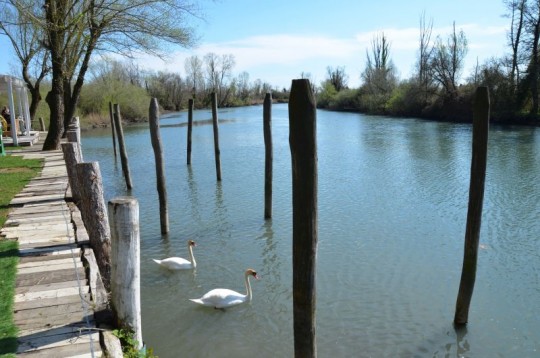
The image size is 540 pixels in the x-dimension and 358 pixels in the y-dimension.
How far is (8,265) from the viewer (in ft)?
18.1

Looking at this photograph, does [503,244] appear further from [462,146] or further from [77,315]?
[462,146]

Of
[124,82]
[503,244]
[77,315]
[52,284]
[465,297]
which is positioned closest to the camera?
[77,315]

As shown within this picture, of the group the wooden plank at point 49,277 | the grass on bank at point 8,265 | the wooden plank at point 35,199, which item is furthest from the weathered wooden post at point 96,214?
the wooden plank at point 35,199

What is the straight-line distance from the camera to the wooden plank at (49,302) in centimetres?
448

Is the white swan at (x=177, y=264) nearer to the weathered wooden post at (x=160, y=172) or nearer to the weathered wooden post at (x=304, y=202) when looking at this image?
the weathered wooden post at (x=160, y=172)

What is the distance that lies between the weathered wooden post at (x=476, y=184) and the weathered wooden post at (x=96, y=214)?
461 cm

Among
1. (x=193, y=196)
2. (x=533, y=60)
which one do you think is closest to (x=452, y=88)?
(x=533, y=60)

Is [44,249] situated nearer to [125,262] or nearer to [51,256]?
[51,256]

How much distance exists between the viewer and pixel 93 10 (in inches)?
651

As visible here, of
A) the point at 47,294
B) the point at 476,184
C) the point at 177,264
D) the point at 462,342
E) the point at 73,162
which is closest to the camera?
the point at 47,294

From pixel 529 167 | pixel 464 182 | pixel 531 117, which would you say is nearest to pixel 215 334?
pixel 464 182

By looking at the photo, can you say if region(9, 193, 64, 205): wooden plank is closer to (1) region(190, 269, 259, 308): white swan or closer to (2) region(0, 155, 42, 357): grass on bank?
(2) region(0, 155, 42, 357): grass on bank

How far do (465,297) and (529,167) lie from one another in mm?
14121

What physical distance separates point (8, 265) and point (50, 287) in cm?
102
